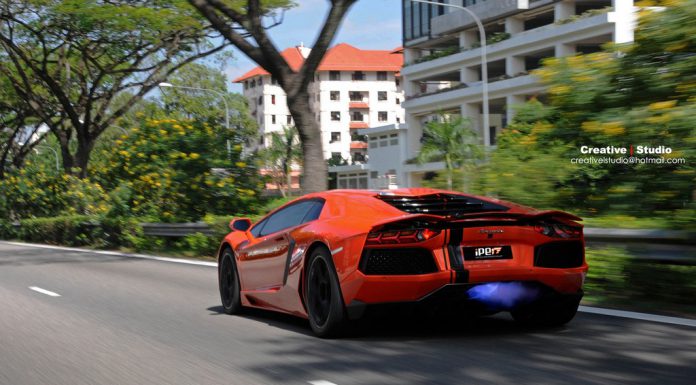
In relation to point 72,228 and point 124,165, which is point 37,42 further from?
point 124,165

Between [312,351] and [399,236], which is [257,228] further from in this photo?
[399,236]

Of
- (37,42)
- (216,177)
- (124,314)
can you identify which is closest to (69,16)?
(37,42)

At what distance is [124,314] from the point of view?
1096 centimetres

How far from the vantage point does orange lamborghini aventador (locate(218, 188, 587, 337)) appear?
7.44 m

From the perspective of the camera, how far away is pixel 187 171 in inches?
915

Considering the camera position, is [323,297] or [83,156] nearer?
[323,297]

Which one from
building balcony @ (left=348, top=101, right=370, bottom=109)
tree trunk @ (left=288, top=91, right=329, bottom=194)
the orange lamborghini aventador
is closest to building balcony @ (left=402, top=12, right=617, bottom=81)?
tree trunk @ (left=288, top=91, right=329, bottom=194)

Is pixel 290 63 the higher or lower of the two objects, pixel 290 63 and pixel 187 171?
the higher

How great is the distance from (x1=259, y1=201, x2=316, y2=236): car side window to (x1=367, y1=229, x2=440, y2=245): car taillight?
152cm

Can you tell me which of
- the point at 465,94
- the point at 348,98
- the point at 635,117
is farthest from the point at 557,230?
the point at 348,98

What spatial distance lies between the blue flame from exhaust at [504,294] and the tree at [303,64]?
1007 centimetres

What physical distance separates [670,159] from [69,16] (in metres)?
23.7

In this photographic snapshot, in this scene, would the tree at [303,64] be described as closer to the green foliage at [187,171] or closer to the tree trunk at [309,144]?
the tree trunk at [309,144]

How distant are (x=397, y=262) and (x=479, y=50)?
5471 centimetres
